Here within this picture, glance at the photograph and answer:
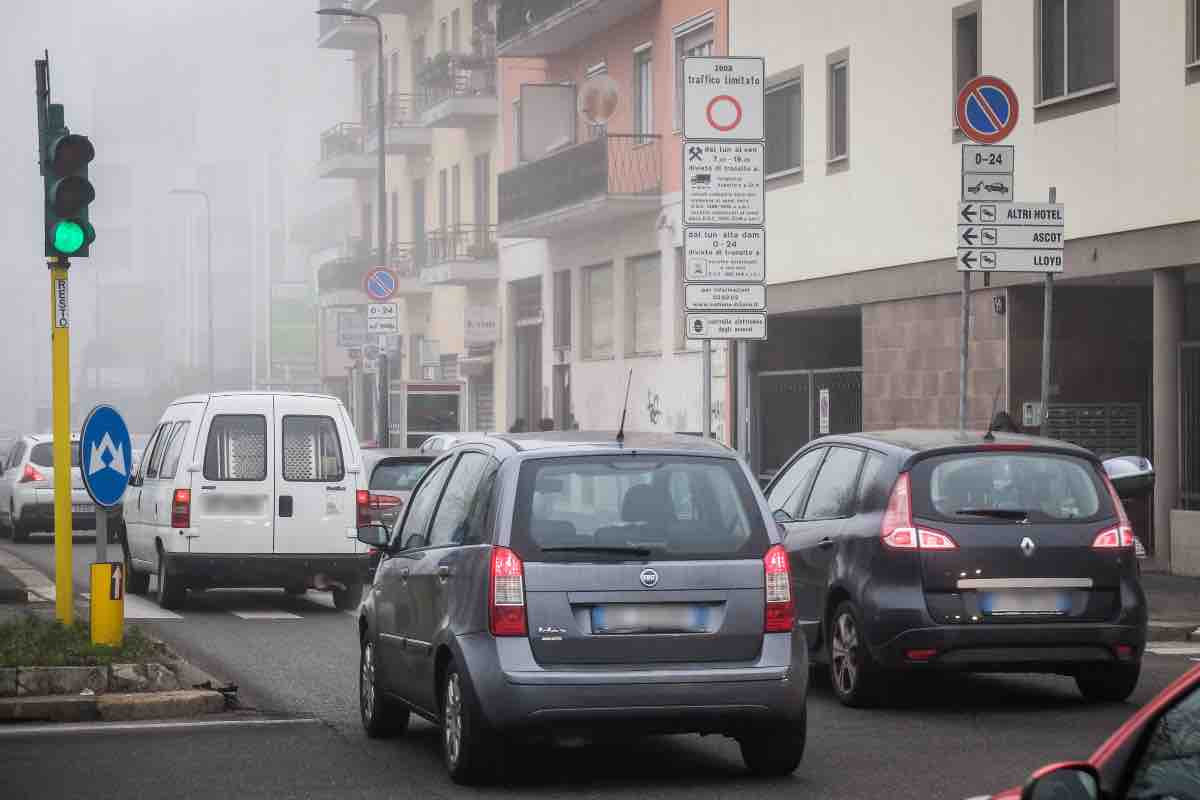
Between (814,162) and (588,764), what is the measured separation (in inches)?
802

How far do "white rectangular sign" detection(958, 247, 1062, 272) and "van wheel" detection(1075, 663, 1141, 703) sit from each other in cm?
506

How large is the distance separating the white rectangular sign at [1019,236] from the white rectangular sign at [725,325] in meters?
1.74

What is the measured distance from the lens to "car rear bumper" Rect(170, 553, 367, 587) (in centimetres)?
1911

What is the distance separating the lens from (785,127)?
30609mm

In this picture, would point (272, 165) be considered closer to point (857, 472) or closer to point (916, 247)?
point (916, 247)

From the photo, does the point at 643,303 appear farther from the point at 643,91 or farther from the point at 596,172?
the point at 643,91

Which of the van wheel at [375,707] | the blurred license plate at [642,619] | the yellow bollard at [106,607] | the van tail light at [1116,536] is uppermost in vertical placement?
the van tail light at [1116,536]

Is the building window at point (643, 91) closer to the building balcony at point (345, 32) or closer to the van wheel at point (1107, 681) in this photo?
the building balcony at point (345, 32)

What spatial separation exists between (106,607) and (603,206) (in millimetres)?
23662

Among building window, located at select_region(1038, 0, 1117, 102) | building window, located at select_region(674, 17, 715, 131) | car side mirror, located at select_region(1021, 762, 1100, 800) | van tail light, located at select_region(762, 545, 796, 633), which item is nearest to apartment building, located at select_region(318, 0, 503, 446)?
building window, located at select_region(674, 17, 715, 131)

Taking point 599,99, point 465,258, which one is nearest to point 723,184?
point 599,99

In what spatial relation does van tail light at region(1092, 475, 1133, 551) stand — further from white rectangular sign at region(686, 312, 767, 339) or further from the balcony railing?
the balcony railing

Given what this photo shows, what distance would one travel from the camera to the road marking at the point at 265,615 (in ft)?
61.2

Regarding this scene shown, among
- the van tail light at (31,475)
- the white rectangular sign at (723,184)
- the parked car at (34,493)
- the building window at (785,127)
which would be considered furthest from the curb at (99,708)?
the van tail light at (31,475)
